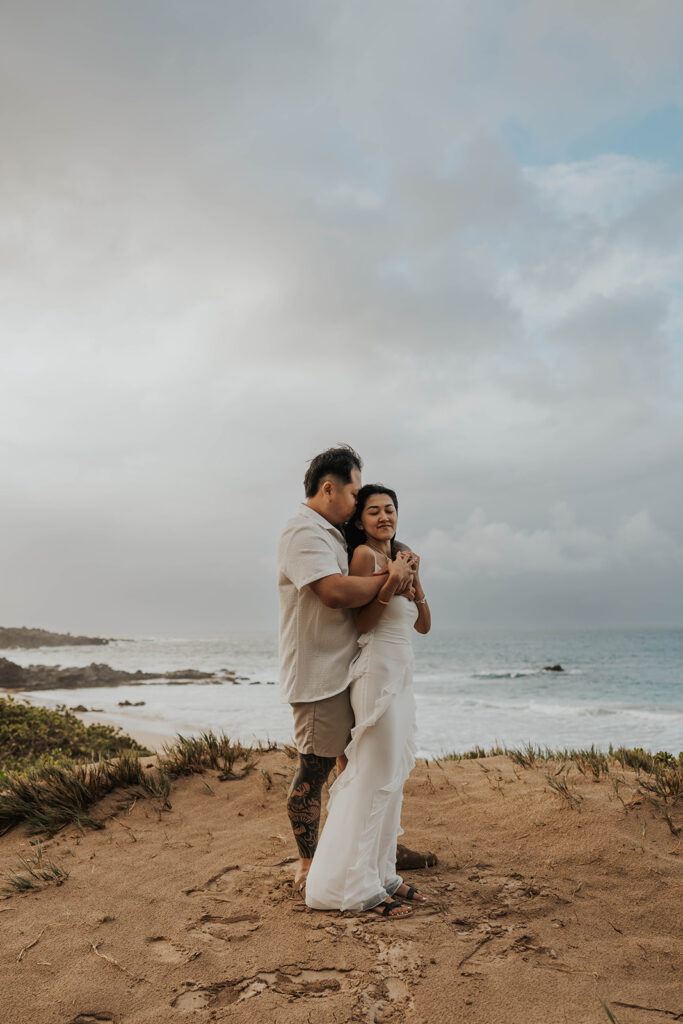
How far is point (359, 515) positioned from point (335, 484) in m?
0.24

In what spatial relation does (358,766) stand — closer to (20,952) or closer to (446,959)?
(446,959)

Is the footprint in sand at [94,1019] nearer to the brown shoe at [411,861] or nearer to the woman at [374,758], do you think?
the woman at [374,758]

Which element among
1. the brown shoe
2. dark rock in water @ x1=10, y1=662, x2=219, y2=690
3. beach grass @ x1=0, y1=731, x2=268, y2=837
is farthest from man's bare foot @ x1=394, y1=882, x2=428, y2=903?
dark rock in water @ x1=10, y1=662, x2=219, y2=690

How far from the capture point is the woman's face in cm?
392

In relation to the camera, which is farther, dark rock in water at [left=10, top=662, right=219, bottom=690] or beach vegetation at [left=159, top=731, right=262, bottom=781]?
dark rock in water at [left=10, top=662, right=219, bottom=690]

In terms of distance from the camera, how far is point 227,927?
3.48 meters

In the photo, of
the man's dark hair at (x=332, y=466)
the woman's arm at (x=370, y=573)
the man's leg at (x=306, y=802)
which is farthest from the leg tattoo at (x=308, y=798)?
the man's dark hair at (x=332, y=466)

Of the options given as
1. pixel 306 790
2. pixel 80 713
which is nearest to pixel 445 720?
pixel 80 713

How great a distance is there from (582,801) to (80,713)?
17381 millimetres

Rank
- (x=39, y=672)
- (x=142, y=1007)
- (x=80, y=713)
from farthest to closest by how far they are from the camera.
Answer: (x=39, y=672)
(x=80, y=713)
(x=142, y=1007)

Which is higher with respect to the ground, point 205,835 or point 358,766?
point 358,766

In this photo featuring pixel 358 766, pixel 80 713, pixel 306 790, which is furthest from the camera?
pixel 80 713

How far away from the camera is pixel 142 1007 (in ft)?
9.15

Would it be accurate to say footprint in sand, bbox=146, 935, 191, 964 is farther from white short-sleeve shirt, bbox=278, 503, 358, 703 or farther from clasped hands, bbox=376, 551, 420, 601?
clasped hands, bbox=376, 551, 420, 601
